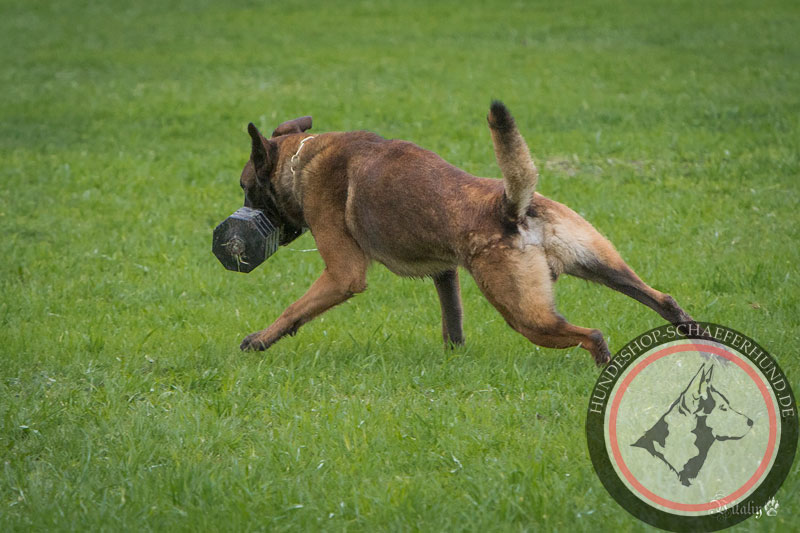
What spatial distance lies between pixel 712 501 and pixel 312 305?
9.45 ft

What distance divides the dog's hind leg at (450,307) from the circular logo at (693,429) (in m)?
1.25

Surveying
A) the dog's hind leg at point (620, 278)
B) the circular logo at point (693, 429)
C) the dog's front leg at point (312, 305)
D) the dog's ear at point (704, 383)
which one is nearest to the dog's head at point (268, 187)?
the dog's front leg at point (312, 305)

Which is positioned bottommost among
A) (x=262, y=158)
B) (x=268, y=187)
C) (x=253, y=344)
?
(x=253, y=344)

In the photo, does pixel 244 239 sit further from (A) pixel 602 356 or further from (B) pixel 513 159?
(A) pixel 602 356

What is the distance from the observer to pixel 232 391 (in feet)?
17.8

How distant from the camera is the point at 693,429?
14.7ft

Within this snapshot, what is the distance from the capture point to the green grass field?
4254 mm

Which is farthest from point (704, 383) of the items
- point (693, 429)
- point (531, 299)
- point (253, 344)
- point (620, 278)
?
point (253, 344)

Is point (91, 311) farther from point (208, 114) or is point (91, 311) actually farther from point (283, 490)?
point (208, 114)

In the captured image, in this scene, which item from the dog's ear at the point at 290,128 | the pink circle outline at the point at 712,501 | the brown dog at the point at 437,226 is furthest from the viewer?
the dog's ear at the point at 290,128

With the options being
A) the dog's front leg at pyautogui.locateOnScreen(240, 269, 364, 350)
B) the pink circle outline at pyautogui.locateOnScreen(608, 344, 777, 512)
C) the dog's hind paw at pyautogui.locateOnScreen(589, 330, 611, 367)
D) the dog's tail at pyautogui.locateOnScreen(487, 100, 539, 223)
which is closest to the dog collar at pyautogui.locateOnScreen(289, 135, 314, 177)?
the dog's front leg at pyautogui.locateOnScreen(240, 269, 364, 350)

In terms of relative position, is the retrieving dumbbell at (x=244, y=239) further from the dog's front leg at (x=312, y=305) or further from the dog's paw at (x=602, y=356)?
the dog's paw at (x=602, y=356)

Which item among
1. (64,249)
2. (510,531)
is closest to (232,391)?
(510,531)

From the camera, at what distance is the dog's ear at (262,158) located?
20.6ft
